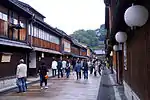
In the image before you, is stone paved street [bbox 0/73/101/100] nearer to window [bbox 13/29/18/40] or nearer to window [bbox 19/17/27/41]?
window [bbox 13/29/18/40]

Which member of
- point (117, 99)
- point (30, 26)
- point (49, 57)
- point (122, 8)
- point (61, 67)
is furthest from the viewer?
point (49, 57)

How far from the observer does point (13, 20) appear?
21.6 m

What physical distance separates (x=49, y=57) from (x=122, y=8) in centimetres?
2987

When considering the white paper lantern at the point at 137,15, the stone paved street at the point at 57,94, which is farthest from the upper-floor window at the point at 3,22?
the white paper lantern at the point at 137,15

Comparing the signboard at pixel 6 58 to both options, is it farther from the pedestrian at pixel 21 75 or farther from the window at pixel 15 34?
the pedestrian at pixel 21 75

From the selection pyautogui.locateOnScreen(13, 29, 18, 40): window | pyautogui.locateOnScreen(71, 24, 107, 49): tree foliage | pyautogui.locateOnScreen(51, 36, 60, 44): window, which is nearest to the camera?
pyautogui.locateOnScreen(13, 29, 18, 40): window

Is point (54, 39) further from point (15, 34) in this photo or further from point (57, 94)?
point (57, 94)

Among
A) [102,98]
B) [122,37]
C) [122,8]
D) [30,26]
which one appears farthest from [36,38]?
[122,8]

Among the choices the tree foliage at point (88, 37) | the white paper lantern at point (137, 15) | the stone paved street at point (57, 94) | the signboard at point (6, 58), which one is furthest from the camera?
the tree foliage at point (88, 37)

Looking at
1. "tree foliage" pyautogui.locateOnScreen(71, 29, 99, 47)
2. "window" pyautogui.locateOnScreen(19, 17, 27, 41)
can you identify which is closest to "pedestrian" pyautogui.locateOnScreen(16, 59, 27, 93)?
"window" pyautogui.locateOnScreen(19, 17, 27, 41)

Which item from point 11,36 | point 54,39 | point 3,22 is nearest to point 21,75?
point 3,22

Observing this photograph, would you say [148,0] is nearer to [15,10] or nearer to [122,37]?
[122,37]

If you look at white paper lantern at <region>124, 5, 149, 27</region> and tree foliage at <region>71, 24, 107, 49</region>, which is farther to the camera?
tree foliage at <region>71, 24, 107, 49</region>

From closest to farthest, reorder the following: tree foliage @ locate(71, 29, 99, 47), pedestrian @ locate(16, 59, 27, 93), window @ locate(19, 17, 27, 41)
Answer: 1. pedestrian @ locate(16, 59, 27, 93)
2. window @ locate(19, 17, 27, 41)
3. tree foliage @ locate(71, 29, 99, 47)
